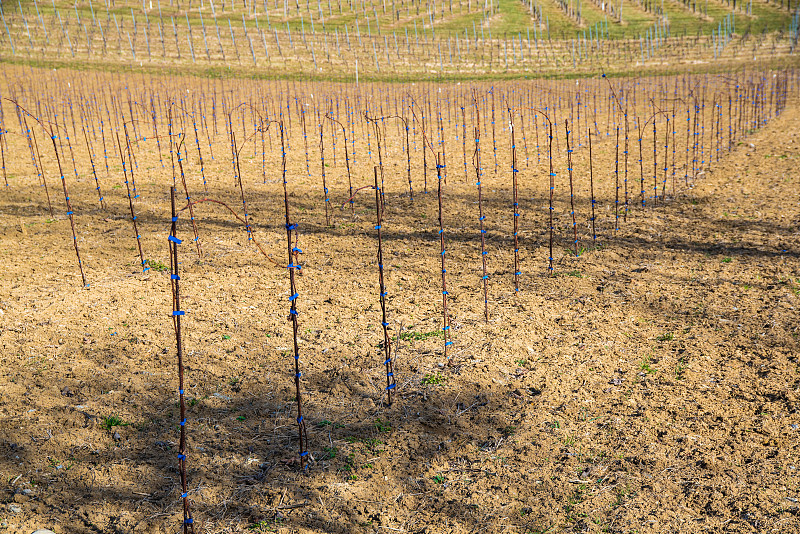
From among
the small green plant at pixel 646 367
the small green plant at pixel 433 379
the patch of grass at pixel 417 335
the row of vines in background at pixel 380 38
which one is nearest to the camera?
the small green plant at pixel 433 379

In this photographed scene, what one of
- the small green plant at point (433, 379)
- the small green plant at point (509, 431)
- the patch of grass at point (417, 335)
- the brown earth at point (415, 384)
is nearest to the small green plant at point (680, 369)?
the brown earth at point (415, 384)

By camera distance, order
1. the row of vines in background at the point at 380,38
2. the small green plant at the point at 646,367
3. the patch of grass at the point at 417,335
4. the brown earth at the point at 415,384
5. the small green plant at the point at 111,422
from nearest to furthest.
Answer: the brown earth at the point at 415,384
the small green plant at the point at 111,422
the small green plant at the point at 646,367
the patch of grass at the point at 417,335
the row of vines in background at the point at 380,38

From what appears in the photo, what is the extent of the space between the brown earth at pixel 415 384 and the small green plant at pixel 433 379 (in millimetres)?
19

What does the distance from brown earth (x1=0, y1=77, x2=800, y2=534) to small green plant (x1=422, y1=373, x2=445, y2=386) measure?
19 millimetres

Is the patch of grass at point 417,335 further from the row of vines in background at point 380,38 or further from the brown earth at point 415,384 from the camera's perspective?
the row of vines in background at point 380,38

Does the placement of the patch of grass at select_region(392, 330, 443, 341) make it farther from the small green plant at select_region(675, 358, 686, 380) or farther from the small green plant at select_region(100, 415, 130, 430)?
the small green plant at select_region(100, 415, 130, 430)

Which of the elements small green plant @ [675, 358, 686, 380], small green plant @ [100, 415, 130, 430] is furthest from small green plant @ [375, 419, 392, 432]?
small green plant @ [675, 358, 686, 380]

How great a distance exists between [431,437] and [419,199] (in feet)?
19.5

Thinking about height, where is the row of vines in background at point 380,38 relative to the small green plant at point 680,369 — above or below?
above

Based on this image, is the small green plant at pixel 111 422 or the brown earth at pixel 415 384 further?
the small green plant at pixel 111 422

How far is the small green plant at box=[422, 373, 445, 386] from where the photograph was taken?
4.58 m

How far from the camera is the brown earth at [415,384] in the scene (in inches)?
134

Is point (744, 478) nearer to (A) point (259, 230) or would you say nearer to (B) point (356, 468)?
(B) point (356, 468)

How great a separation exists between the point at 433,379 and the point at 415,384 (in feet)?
0.49
